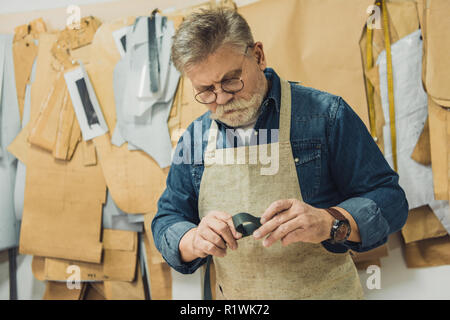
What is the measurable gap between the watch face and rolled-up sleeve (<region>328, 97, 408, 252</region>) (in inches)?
1.4

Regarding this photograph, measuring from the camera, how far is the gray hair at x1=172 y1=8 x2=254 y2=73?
641 mm

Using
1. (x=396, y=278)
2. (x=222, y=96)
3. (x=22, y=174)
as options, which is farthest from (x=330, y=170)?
(x=22, y=174)

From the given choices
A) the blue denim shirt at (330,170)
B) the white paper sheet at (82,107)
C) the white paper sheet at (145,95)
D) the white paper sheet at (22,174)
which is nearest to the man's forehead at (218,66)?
the blue denim shirt at (330,170)

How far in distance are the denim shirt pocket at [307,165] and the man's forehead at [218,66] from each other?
0.64 ft

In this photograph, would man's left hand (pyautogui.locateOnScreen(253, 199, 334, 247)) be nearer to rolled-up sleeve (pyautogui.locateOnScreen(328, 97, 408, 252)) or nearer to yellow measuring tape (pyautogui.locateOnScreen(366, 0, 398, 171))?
rolled-up sleeve (pyautogui.locateOnScreen(328, 97, 408, 252))

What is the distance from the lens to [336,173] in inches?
27.9

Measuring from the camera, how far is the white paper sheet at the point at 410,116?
91cm

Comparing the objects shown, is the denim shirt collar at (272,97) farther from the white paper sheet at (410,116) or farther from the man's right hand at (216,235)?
the white paper sheet at (410,116)

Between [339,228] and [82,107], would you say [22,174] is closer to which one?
[82,107]

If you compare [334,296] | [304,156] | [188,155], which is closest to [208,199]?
[188,155]

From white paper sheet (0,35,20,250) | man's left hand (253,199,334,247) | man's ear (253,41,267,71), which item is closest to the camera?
man's left hand (253,199,334,247)

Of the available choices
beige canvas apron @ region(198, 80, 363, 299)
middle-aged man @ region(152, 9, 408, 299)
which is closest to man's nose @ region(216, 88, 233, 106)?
middle-aged man @ region(152, 9, 408, 299)

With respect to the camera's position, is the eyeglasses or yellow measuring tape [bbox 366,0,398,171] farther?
yellow measuring tape [bbox 366,0,398,171]

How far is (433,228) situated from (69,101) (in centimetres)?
118
